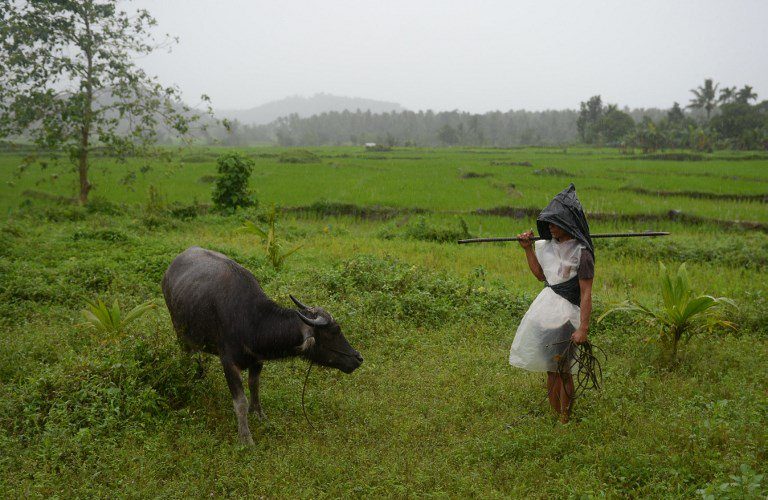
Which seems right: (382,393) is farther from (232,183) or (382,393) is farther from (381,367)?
(232,183)

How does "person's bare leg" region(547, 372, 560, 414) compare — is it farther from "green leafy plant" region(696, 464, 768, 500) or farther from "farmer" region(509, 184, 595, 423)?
"green leafy plant" region(696, 464, 768, 500)

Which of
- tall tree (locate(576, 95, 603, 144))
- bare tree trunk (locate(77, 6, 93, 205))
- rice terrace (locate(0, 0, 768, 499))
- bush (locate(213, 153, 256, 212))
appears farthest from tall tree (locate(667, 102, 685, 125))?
bare tree trunk (locate(77, 6, 93, 205))

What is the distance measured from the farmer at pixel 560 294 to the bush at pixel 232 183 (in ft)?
34.4

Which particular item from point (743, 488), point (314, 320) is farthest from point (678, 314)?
point (314, 320)

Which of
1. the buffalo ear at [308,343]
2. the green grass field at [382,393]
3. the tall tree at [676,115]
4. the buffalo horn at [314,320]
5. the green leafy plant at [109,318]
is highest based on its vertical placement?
the tall tree at [676,115]

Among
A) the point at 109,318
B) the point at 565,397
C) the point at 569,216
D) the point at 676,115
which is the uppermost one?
the point at 676,115

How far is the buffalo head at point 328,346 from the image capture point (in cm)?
402

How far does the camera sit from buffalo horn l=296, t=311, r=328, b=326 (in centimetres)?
381

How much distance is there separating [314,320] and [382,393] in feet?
3.84

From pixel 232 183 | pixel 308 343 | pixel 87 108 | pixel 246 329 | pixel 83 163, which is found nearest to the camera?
pixel 308 343

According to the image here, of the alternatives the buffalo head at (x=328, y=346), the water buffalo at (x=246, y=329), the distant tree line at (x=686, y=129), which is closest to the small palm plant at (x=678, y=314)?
the buffalo head at (x=328, y=346)

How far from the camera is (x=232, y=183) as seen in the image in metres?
13.4

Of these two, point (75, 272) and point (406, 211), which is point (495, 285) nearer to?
point (75, 272)

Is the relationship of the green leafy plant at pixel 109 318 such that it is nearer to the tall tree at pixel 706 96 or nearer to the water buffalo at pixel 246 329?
the water buffalo at pixel 246 329
